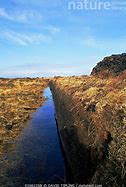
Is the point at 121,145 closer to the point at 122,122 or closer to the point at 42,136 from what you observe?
the point at 122,122

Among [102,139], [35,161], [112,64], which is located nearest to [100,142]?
[102,139]

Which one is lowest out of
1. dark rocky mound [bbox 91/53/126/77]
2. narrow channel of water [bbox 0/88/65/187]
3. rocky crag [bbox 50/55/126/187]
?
narrow channel of water [bbox 0/88/65/187]

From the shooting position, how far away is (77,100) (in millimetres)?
31984

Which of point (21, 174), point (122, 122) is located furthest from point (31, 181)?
point (122, 122)

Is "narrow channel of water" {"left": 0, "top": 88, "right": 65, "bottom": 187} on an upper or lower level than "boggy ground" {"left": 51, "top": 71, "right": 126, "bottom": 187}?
lower

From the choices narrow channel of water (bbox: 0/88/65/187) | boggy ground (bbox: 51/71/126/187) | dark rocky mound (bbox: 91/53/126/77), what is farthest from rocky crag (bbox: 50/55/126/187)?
dark rocky mound (bbox: 91/53/126/77)

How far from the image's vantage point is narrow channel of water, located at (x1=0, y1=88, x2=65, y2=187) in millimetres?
22844

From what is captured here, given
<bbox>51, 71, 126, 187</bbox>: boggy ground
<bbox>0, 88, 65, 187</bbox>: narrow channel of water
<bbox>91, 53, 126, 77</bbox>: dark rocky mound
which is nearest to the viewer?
<bbox>51, 71, 126, 187</bbox>: boggy ground

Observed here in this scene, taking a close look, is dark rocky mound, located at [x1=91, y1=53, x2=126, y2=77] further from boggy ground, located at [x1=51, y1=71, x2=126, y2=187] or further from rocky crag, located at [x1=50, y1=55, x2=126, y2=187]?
rocky crag, located at [x1=50, y1=55, x2=126, y2=187]

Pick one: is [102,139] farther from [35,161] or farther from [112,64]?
[112,64]

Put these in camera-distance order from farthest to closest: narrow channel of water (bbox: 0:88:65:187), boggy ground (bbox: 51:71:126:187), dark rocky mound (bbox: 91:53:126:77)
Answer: dark rocky mound (bbox: 91:53:126:77) → narrow channel of water (bbox: 0:88:65:187) → boggy ground (bbox: 51:71:126:187)

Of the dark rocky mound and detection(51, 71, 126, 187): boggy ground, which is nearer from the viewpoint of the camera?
detection(51, 71, 126, 187): boggy ground

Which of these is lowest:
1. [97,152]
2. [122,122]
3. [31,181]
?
[31,181]

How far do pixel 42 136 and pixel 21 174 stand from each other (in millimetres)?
11589
